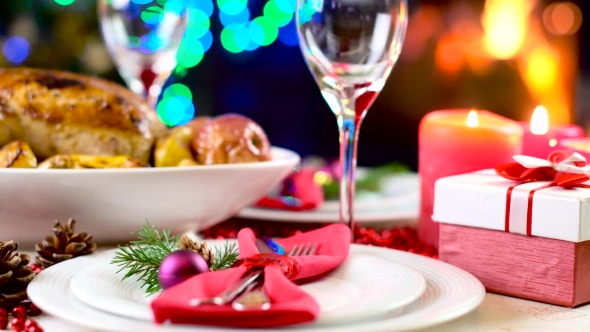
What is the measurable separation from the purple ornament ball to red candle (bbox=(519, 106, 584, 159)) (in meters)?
0.50

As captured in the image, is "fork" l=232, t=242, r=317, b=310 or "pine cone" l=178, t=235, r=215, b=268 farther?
"pine cone" l=178, t=235, r=215, b=268

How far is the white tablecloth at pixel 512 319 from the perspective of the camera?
52cm

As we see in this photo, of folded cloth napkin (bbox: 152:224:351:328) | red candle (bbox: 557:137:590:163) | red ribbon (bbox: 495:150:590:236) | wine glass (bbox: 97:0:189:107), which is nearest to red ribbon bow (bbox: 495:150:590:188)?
red ribbon (bbox: 495:150:590:236)

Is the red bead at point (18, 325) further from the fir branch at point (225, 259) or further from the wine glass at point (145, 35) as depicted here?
the wine glass at point (145, 35)

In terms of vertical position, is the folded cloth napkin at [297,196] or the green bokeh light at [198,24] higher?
the green bokeh light at [198,24]

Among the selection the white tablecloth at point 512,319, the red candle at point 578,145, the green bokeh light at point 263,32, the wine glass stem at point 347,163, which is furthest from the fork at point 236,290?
the green bokeh light at point 263,32

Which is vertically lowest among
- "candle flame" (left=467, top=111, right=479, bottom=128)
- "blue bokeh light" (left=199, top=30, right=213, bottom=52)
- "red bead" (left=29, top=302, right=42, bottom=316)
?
"red bead" (left=29, top=302, right=42, bottom=316)

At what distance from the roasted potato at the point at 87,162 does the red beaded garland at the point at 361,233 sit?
0.14 metres

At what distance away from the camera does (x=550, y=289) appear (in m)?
0.60

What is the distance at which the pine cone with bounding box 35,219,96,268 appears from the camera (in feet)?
2.18

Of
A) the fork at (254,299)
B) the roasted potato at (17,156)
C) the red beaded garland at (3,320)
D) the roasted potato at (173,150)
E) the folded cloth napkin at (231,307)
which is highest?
the roasted potato at (17,156)

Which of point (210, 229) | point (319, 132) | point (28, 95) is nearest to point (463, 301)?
point (210, 229)

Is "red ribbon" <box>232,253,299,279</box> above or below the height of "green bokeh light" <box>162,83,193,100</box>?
above

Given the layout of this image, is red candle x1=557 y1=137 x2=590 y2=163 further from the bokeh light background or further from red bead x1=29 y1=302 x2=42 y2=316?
the bokeh light background
